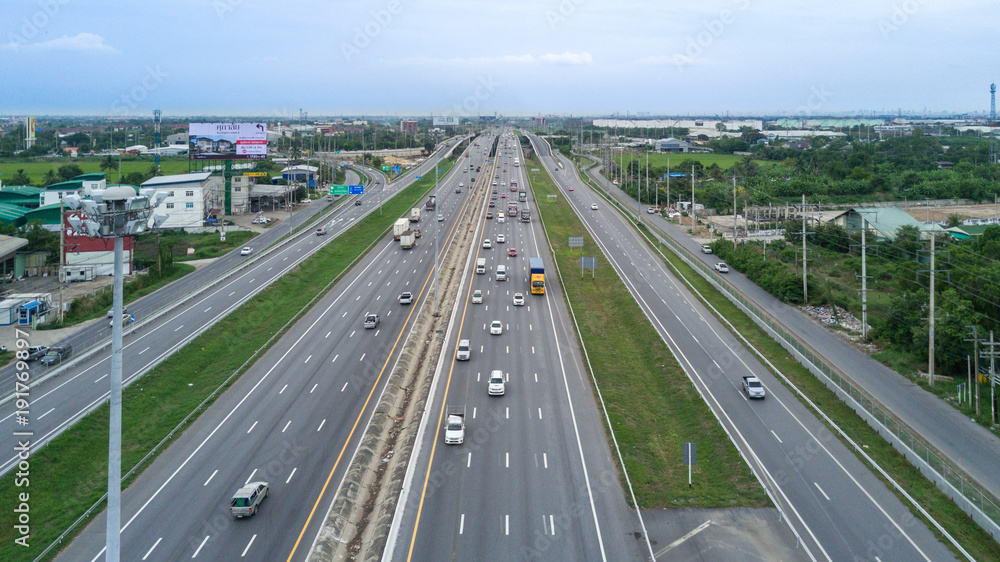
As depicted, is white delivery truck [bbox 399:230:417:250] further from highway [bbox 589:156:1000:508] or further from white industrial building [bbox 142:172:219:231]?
highway [bbox 589:156:1000:508]

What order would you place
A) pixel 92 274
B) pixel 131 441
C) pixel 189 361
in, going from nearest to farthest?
pixel 131 441, pixel 189 361, pixel 92 274

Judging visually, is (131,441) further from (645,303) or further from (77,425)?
(645,303)

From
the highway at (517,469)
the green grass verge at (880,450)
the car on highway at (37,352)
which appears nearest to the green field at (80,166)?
the car on highway at (37,352)

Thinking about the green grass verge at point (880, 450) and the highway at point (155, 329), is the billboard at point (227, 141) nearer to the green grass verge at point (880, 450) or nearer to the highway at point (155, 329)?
the highway at point (155, 329)

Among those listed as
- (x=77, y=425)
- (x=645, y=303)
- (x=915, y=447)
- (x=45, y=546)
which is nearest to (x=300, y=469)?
(x=45, y=546)

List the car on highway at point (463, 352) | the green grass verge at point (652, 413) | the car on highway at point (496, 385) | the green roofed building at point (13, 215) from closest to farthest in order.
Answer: the green grass verge at point (652, 413), the car on highway at point (496, 385), the car on highway at point (463, 352), the green roofed building at point (13, 215)

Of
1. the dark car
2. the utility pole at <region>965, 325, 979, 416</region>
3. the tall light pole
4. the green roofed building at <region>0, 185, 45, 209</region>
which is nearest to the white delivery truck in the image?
the dark car
